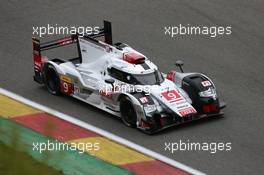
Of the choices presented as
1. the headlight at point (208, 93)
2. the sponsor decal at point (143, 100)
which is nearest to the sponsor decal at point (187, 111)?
the headlight at point (208, 93)

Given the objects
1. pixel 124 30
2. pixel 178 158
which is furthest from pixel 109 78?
pixel 124 30

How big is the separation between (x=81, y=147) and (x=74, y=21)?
23.9ft

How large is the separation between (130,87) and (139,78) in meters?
0.26

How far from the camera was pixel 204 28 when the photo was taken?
1667 cm

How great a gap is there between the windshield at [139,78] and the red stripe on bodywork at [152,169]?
201 cm

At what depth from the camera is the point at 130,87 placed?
11297 millimetres

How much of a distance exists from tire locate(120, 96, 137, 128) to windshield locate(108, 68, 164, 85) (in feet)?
1.55

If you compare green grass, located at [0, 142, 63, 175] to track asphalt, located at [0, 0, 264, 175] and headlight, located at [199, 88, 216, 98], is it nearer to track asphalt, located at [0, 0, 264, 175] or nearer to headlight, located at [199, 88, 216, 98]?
track asphalt, located at [0, 0, 264, 175]

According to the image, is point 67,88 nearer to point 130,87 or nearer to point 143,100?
point 130,87

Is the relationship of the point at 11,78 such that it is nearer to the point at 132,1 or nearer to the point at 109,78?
the point at 109,78

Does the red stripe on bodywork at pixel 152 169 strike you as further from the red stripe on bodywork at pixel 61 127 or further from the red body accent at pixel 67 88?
the red body accent at pixel 67 88

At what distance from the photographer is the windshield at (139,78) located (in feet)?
37.4

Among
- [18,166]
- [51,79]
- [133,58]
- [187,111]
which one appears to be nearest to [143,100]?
[187,111]

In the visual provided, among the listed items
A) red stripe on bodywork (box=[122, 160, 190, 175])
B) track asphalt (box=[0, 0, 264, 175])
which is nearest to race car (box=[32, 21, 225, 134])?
track asphalt (box=[0, 0, 264, 175])
